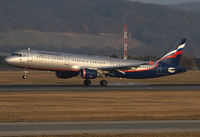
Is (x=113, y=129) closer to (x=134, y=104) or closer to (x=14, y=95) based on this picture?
(x=134, y=104)

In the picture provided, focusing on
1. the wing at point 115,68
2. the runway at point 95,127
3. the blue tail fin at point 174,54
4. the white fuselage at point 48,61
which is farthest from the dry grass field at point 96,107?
the blue tail fin at point 174,54

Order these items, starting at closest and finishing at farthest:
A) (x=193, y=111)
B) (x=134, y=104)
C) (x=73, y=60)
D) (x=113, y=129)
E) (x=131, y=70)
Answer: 1. (x=113, y=129)
2. (x=193, y=111)
3. (x=134, y=104)
4. (x=73, y=60)
5. (x=131, y=70)

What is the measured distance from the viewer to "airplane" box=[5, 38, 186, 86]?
55.3 m

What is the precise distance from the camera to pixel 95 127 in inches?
946

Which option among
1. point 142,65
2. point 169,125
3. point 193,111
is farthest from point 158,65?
point 169,125

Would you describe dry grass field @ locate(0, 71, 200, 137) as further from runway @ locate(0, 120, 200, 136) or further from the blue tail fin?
the blue tail fin

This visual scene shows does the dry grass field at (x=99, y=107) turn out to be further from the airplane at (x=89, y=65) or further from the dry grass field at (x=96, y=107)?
the airplane at (x=89, y=65)

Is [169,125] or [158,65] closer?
[169,125]

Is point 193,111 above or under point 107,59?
under

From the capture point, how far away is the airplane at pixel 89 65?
55.3 m

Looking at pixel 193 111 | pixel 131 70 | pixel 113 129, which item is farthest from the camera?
pixel 131 70

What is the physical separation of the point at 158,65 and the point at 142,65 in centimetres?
276

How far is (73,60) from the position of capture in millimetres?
57031

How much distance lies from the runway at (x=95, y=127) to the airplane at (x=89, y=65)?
3018 centimetres
